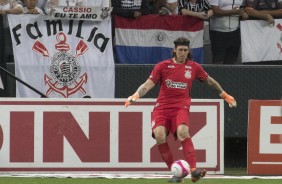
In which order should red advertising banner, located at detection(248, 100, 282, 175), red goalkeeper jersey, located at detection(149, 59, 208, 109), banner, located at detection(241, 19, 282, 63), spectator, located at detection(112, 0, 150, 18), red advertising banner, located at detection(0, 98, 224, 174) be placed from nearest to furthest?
red goalkeeper jersey, located at detection(149, 59, 208, 109), red advertising banner, located at detection(0, 98, 224, 174), red advertising banner, located at detection(248, 100, 282, 175), spectator, located at detection(112, 0, 150, 18), banner, located at detection(241, 19, 282, 63)

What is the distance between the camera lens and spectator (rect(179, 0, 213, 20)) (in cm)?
1609

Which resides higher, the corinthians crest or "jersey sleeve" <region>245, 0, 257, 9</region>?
"jersey sleeve" <region>245, 0, 257, 9</region>

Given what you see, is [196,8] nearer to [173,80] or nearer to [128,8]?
[128,8]

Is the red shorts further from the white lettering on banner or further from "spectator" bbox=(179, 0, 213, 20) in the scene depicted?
"spectator" bbox=(179, 0, 213, 20)

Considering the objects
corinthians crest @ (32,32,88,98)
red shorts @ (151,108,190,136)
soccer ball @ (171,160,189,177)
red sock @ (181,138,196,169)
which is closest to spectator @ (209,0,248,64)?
corinthians crest @ (32,32,88,98)

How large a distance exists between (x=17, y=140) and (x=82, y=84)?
1.74m

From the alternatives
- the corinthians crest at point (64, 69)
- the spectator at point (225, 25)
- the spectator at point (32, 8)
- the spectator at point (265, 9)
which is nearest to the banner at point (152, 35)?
the spectator at point (225, 25)

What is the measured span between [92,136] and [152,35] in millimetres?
2396

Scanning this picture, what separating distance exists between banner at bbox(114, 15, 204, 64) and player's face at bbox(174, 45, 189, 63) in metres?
2.94

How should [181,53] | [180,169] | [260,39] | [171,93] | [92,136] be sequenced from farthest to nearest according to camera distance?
1. [260,39]
2. [92,136]
3. [171,93]
4. [181,53]
5. [180,169]

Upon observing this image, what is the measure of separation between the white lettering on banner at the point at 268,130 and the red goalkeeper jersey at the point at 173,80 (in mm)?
2283

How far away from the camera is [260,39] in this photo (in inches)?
641

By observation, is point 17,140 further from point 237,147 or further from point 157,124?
point 237,147

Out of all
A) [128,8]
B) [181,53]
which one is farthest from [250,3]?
[181,53]
